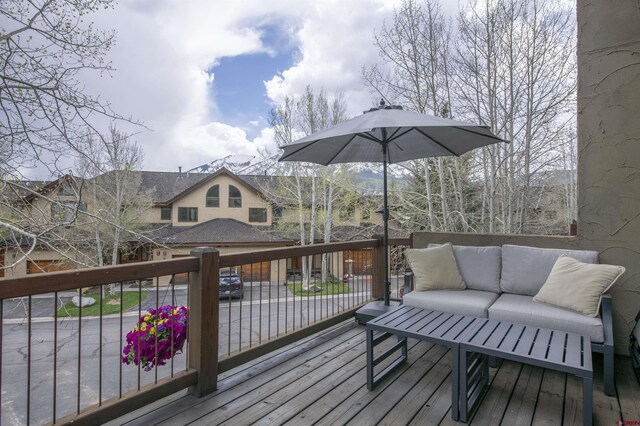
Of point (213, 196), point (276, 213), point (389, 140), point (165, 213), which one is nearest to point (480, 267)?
point (389, 140)

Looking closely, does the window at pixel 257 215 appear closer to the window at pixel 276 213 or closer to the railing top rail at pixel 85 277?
the window at pixel 276 213

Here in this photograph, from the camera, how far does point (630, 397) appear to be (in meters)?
2.31

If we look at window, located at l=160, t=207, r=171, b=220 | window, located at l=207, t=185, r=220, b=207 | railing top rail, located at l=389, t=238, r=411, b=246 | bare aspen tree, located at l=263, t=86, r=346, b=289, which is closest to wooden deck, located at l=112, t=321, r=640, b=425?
railing top rail, located at l=389, t=238, r=411, b=246

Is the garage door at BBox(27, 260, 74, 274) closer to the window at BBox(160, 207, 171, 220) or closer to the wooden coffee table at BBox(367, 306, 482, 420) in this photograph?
the wooden coffee table at BBox(367, 306, 482, 420)

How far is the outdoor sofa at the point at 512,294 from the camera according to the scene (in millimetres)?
2539

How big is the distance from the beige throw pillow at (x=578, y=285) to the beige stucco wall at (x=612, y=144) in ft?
1.98

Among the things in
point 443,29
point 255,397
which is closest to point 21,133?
point 255,397

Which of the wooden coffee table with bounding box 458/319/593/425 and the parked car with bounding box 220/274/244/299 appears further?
the parked car with bounding box 220/274/244/299

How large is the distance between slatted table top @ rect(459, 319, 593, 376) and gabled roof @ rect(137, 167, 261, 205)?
1778cm

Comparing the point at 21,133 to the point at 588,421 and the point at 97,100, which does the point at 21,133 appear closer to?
the point at 97,100

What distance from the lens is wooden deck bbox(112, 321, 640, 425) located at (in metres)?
2.06

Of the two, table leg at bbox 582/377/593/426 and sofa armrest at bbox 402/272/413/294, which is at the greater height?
sofa armrest at bbox 402/272/413/294

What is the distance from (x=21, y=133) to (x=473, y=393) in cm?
489

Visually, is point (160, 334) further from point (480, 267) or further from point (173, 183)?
point (173, 183)
